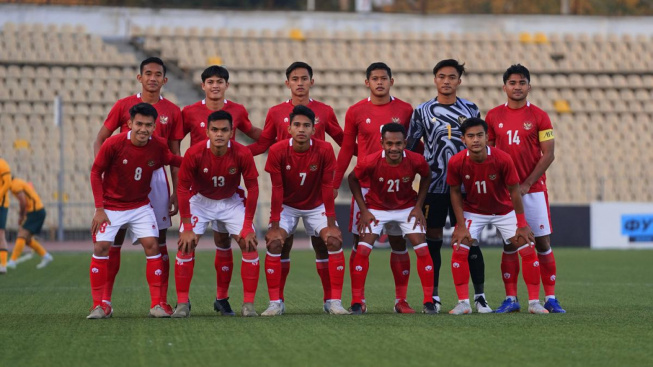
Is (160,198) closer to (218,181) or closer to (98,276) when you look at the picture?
(218,181)

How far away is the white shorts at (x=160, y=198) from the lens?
29.1 ft

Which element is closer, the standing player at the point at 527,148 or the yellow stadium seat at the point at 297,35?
the standing player at the point at 527,148

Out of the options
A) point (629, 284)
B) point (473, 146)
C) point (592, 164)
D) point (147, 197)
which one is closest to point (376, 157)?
point (473, 146)

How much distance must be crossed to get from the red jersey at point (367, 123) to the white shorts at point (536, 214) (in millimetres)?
1275

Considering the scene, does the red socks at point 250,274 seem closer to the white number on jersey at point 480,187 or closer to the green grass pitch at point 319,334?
the green grass pitch at point 319,334

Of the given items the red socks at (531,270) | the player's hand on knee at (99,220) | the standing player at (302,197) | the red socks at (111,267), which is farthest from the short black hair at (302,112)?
the red socks at (531,270)

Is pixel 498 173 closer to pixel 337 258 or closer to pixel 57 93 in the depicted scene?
pixel 337 258

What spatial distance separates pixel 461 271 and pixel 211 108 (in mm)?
2618

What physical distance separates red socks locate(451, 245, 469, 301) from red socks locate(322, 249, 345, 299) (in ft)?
3.15

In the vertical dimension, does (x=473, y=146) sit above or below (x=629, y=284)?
above

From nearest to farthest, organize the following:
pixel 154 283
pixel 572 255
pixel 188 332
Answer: pixel 188 332, pixel 154 283, pixel 572 255

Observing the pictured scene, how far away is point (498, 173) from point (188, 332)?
3.06 meters

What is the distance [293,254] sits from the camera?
2012 centimetres

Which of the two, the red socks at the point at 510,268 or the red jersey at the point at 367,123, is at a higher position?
the red jersey at the point at 367,123
